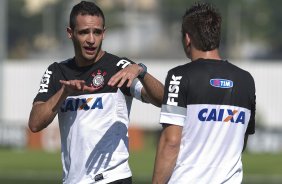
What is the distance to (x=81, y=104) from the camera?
8438 millimetres

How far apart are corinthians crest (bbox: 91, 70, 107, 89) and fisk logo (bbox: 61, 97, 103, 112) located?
0.11 meters

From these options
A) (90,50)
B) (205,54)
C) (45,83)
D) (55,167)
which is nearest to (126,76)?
(205,54)

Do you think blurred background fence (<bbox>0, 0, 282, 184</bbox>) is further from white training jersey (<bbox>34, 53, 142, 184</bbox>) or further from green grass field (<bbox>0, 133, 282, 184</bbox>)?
white training jersey (<bbox>34, 53, 142, 184</bbox>)

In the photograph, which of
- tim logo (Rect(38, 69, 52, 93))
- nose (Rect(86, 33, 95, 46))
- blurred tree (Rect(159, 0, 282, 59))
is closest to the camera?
nose (Rect(86, 33, 95, 46))

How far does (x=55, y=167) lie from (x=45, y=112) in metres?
19.0

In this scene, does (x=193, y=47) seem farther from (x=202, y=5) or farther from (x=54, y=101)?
(x=54, y=101)

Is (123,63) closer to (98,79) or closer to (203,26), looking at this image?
(98,79)

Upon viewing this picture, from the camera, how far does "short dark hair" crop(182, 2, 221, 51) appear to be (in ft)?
23.9

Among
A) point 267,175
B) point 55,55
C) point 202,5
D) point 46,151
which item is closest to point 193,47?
point 202,5

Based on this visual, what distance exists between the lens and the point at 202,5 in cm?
741

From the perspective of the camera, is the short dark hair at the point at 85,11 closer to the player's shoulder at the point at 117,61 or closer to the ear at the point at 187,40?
the player's shoulder at the point at 117,61

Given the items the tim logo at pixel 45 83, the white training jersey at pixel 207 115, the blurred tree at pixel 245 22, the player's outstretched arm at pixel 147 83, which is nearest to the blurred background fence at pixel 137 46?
the blurred tree at pixel 245 22

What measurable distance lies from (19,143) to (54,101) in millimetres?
25490

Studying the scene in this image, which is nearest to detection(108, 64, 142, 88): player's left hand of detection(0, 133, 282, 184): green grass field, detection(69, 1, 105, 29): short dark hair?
detection(69, 1, 105, 29): short dark hair
